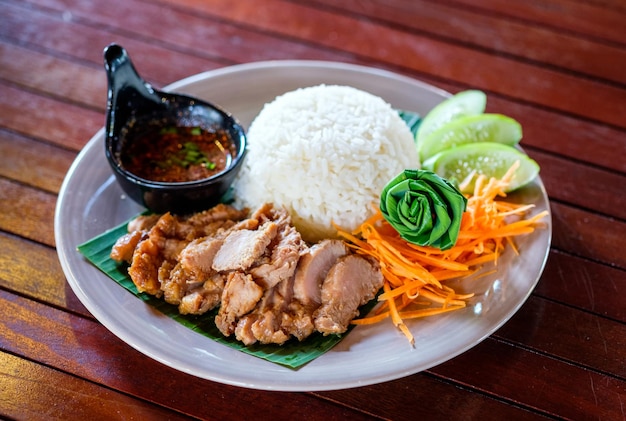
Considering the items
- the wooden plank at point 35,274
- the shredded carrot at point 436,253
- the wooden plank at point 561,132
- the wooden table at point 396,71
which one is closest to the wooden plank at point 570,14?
the wooden table at point 396,71

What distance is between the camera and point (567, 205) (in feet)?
11.8

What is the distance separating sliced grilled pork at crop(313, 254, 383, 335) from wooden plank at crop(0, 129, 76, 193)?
65.0 inches

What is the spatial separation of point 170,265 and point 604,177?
8.16 ft

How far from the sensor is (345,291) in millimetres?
2729

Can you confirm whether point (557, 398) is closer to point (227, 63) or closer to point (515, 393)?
point (515, 393)

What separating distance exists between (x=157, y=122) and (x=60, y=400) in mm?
1503

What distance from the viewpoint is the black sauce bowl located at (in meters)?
3.05

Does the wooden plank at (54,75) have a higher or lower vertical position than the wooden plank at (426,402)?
higher

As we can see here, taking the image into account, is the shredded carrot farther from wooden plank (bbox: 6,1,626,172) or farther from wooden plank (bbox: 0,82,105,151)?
wooden plank (bbox: 0,82,105,151)

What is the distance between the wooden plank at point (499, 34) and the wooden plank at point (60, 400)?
3296 mm

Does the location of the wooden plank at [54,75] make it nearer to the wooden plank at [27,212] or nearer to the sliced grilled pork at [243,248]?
the wooden plank at [27,212]

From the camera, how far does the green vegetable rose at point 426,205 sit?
2.77 metres

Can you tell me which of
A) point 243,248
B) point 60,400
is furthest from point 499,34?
point 60,400

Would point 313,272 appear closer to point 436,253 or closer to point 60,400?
point 436,253
